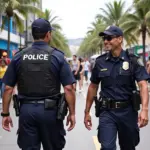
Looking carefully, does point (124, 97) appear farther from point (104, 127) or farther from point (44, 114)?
point (44, 114)

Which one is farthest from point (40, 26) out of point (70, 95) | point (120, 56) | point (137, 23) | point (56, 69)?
point (137, 23)

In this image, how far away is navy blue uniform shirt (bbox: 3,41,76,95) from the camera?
14.7ft

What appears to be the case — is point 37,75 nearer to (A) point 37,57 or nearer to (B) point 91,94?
(A) point 37,57

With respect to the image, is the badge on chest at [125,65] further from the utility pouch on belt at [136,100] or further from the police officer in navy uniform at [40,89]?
the police officer in navy uniform at [40,89]

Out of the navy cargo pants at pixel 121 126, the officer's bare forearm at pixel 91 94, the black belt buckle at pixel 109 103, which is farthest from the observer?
the officer's bare forearm at pixel 91 94

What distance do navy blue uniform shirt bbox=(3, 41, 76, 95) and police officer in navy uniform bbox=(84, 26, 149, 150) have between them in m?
0.57

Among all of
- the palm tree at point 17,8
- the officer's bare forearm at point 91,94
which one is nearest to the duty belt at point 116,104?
the officer's bare forearm at point 91,94

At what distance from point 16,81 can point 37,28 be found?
0.63 metres

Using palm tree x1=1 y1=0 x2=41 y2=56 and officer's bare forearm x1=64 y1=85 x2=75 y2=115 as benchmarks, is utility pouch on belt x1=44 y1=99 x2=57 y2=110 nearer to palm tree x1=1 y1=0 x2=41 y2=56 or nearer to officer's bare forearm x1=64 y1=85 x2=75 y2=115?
officer's bare forearm x1=64 y1=85 x2=75 y2=115

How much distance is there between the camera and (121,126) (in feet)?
15.9

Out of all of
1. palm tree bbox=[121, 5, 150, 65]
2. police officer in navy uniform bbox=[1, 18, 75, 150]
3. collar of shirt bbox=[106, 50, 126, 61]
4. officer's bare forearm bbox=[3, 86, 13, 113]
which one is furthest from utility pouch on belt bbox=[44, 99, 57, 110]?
palm tree bbox=[121, 5, 150, 65]

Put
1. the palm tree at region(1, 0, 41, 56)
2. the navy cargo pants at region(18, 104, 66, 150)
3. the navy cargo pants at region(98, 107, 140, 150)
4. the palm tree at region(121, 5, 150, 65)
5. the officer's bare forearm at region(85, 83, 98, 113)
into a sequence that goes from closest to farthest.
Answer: the navy cargo pants at region(18, 104, 66, 150) < the navy cargo pants at region(98, 107, 140, 150) < the officer's bare forearm at region(85, 83, 98, 113) < the palm tree at region(1, 0, 41, 56) < the palm tree at region(121, 5, 150, 65)

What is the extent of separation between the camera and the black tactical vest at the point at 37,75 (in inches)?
175

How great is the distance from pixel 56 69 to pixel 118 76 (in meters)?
0.82
